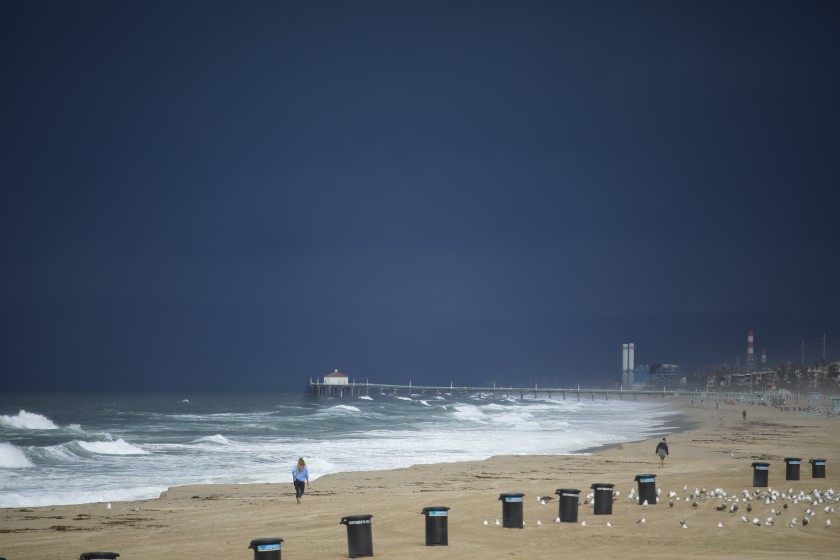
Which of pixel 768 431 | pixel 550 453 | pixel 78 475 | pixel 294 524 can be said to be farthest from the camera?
pixel 768 431

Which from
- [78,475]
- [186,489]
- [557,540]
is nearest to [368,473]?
[186,489]

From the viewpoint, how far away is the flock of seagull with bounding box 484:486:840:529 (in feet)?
48.2

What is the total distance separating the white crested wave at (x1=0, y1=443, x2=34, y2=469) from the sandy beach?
1027 centimetres

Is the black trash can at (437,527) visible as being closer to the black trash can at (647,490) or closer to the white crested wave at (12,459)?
the black trash can at (647,490)

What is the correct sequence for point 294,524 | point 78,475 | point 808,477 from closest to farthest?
point 294,524 → point 808,477 → point 78,475

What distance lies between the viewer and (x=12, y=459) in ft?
102

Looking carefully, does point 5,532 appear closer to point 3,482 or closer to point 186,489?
point 186,489

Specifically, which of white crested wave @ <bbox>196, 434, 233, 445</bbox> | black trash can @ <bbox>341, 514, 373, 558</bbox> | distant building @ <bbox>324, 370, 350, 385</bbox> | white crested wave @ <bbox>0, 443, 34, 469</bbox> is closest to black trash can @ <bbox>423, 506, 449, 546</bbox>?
black trash can @ <bbox>341, 514, 373, 558</bbox>

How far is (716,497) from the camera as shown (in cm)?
1748

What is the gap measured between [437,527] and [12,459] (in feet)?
77.0

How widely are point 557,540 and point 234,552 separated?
5.10 m

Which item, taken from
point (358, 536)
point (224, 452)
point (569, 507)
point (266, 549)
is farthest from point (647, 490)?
point (224, 452)

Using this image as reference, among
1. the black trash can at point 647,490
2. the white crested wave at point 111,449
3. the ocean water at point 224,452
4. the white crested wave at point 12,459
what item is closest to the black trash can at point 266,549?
the black trash can at point 647,490

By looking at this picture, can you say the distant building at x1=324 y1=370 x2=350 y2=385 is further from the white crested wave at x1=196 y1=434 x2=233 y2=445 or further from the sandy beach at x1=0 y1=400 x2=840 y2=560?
the sandy beach at x1=0 y1=400 x2=840 y2=560
